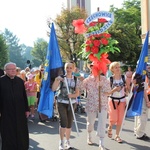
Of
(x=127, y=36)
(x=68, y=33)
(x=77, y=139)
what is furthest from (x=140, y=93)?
(x=68, y=33)

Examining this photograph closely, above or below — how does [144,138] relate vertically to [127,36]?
below

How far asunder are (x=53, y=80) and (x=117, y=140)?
6.83 ft

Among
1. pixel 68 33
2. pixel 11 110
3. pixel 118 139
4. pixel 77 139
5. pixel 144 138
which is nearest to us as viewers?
pixel 11 110

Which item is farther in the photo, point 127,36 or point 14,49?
point 14,49

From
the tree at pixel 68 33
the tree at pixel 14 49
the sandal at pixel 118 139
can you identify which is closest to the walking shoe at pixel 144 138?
the sandal at pixel 118 139

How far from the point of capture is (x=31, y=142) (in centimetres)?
677

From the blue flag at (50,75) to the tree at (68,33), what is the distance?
28679mm

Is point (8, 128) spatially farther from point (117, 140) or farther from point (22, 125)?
point (117, 140)

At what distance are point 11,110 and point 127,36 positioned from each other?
2627 centimetres

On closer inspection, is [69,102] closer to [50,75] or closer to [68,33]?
[50,75]

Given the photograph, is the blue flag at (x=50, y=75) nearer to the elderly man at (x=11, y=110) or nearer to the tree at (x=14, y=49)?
→ the elderly man at (x=11, y=110)

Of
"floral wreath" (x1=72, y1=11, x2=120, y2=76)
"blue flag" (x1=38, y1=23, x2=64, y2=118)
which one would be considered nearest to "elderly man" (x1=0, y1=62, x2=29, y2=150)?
"blue flag" (x1=38, y1=23, x2=64, y2=118)

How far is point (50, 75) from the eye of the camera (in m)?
6.06

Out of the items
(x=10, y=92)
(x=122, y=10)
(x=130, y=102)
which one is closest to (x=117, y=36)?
(x=122, y=10)
